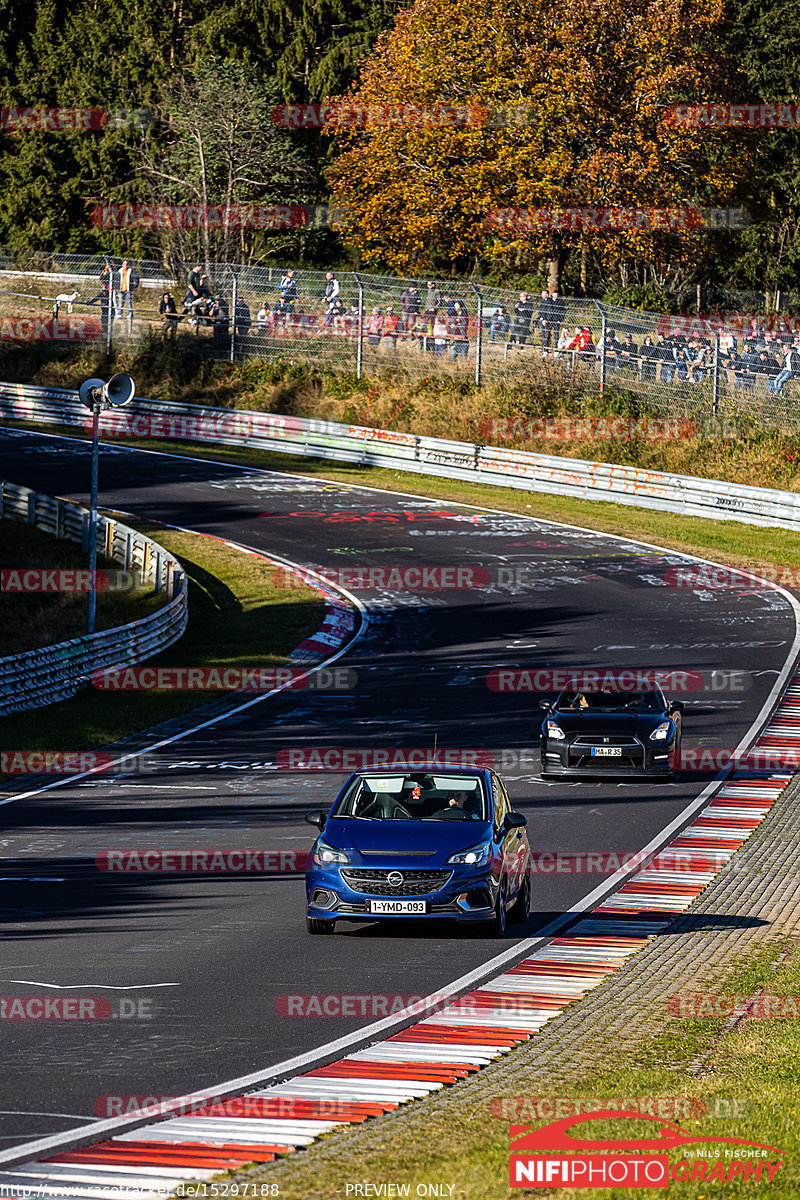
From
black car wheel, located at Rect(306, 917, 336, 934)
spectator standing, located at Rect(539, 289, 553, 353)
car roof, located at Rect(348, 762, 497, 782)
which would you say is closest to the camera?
black car wheel, located at Rect(306, 917, 336, 934)

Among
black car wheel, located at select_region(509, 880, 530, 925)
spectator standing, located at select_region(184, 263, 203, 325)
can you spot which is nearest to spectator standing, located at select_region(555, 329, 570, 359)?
spectator standing, located at select_region(184, 263, 203, 325)

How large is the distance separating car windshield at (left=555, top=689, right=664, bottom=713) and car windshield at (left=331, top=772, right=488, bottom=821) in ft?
26.7

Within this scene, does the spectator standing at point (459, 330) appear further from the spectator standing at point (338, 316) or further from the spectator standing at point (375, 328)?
the spectator standing at point (338, 316)

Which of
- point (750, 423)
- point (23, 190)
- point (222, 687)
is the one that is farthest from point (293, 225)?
point (222, 687)

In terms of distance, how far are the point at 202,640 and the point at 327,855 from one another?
19.0 meters

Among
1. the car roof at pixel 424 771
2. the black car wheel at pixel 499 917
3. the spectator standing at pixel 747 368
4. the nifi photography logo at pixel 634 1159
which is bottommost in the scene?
the black car wheel at pixel 499 917

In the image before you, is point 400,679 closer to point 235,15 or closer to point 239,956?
point 239,956

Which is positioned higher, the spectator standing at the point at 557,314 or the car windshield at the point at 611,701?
the spectator standing at the point at 557,314

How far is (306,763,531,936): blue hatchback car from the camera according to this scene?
12844 millimetres

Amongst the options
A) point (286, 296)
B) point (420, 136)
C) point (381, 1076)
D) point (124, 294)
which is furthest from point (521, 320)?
point (381, 1076)

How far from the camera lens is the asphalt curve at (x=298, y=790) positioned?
10180 millimetres

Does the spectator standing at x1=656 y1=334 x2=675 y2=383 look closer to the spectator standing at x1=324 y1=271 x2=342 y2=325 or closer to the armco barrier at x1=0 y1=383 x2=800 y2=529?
the armco barrier at x1=0 y1=383 x2=800 y2=529

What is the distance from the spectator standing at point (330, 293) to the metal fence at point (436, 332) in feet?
0.24

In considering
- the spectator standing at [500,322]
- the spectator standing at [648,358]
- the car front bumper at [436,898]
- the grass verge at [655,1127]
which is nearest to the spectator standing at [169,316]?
the spectator standing at [500,322]
